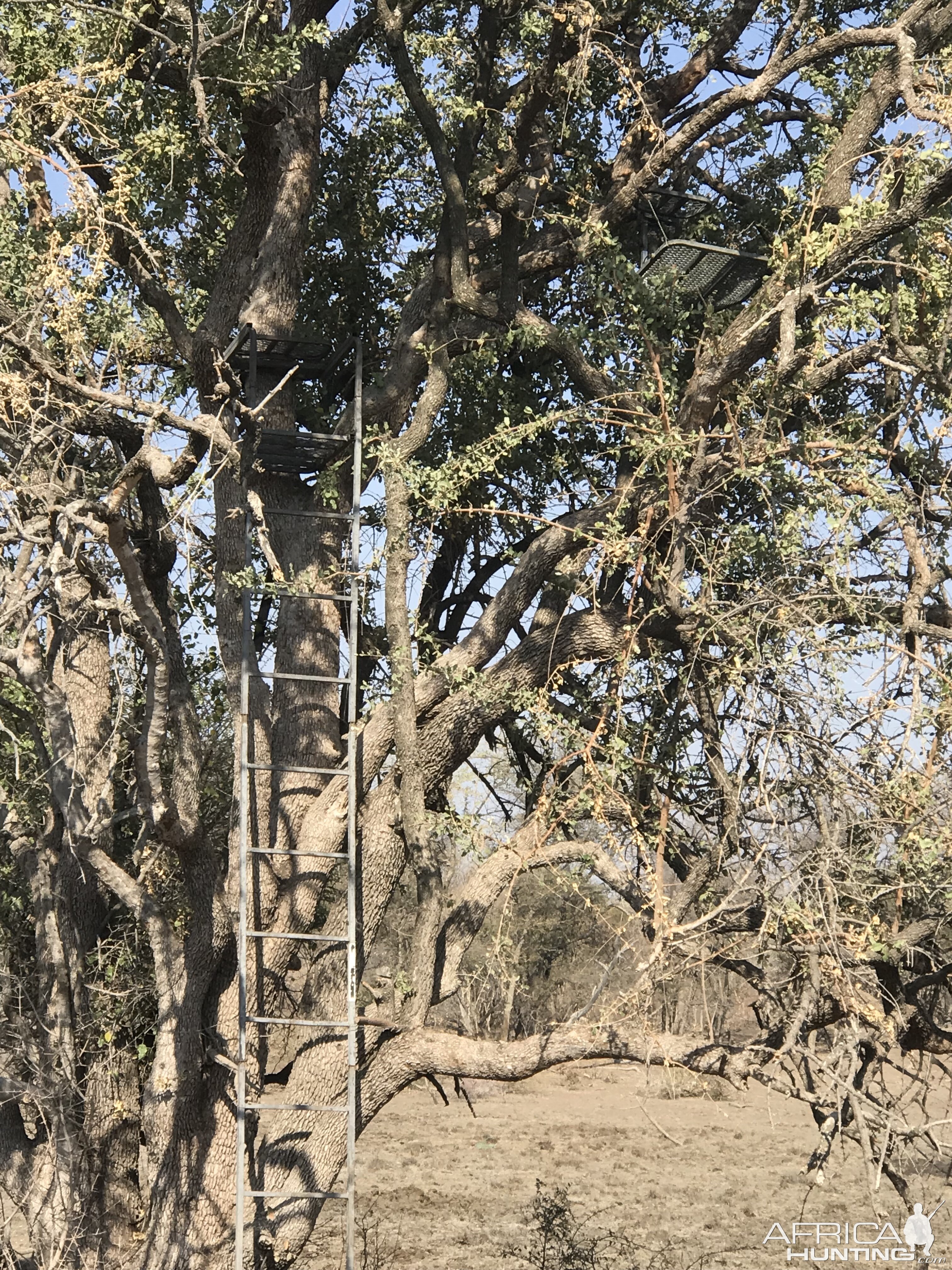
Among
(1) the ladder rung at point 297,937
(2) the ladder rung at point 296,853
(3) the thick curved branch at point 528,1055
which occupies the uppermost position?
(2) the ladder rung at point 296,853

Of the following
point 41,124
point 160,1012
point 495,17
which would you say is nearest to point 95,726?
point 160,1012

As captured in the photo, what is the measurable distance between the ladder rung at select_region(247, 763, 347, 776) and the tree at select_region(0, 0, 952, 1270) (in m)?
0.13

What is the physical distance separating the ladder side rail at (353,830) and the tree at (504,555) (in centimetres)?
17

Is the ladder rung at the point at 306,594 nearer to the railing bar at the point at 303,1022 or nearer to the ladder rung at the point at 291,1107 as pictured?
the railing bar at the point at 303,1022

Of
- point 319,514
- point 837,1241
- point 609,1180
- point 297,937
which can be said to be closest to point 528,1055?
point 297,937

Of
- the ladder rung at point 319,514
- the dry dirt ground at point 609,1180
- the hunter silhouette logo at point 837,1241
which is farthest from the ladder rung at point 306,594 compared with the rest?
the hunter silhouette logo at point 837,1241

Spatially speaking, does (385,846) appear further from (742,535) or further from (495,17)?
(495,17)

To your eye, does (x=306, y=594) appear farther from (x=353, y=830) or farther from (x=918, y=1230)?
(x=918, y=1230)

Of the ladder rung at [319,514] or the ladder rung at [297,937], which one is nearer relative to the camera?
the ladder rung at [297,937]

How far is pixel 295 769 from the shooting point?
751cm

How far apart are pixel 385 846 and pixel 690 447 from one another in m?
3.03

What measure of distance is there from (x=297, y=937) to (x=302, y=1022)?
460 mm

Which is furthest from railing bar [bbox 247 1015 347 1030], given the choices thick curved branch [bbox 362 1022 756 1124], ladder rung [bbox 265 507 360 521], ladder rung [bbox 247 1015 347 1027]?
ladder rung [bbox 265 507 360 521]

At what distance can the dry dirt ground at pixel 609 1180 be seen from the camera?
11.5 metres
